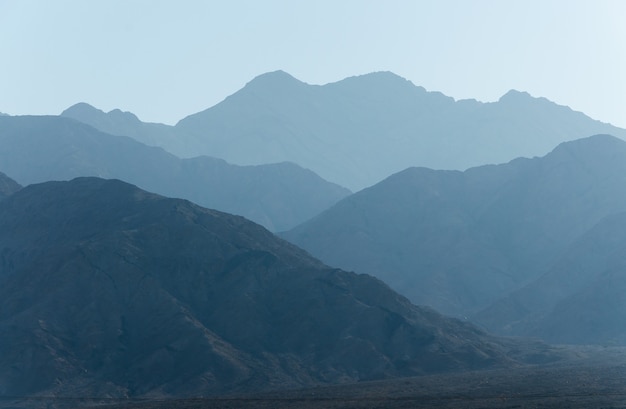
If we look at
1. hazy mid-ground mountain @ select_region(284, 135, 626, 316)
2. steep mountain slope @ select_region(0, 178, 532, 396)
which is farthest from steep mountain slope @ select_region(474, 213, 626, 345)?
steep mountain slope @ select_region(0, 178, 532, 396)

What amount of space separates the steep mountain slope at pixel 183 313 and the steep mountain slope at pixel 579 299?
24.9 meters

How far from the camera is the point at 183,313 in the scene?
109 meters

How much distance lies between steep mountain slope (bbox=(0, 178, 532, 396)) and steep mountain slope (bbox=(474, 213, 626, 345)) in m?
24.9

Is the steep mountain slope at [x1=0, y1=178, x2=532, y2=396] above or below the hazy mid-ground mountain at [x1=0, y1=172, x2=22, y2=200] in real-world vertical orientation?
below

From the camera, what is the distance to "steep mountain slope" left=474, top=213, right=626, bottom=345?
14925 centimetres

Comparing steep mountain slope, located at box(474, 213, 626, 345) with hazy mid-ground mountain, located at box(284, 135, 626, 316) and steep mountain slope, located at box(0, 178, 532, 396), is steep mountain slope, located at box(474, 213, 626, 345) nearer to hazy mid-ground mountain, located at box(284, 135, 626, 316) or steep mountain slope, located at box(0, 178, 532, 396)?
hazy mid-ground mountain, located at box(284, 135, 626, 316)

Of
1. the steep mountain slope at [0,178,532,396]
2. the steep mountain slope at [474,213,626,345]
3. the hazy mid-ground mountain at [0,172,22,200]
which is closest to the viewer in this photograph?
the steep mountain slope at [0,178,532,396]

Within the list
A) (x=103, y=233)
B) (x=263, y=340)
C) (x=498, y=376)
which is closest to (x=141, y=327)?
(x=263, y=340)

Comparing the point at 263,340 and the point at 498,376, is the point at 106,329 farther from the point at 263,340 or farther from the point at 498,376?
the point at 498,376

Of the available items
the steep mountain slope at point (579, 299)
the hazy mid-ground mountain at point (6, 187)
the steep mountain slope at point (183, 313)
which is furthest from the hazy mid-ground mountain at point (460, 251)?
the hazy mid-ground mountain at point (6, 187)

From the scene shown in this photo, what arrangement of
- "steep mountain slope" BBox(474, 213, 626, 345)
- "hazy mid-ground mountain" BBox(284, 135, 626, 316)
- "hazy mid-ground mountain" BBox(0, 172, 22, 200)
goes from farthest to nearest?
"hazy mid-ground mountain" BBox(284, 135, 626, 316), "hazy mid-ground mountain" BBox(0, 172, 22, 200), "steep mountain slope" BBox(474, 213, 626, 345)

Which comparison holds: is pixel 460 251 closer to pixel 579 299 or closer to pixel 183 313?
pixel 579 299

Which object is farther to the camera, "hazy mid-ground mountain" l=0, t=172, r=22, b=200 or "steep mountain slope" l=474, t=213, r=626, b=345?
"hazy mid-ground mountain" l=0, t=172, r=22, b=200

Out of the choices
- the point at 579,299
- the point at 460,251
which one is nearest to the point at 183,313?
the point at 579,299
